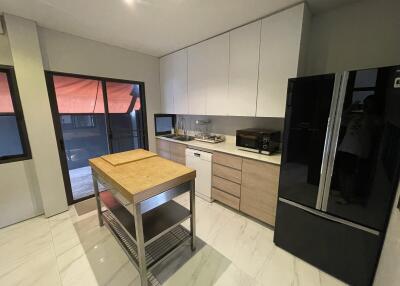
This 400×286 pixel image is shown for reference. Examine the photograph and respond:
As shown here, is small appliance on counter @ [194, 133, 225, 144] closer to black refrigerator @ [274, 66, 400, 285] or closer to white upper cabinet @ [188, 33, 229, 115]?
white upper cabinet @ [188, 33, 229, 115]

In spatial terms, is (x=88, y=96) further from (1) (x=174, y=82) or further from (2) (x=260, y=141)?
(2) (x=260, y=141)

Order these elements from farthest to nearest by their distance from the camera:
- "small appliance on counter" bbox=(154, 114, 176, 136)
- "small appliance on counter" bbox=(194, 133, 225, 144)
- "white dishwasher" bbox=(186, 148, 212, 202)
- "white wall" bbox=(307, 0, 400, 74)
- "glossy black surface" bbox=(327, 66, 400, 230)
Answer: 1. "small appliance on counter" bbox=(154, 114, 176, 136)
2. "small appliance on counter" bbox=(194, 133, 225, 144)
3. "white dishwasher" bbox=(186, 148, 212, 202)
4. "white wall" bbox=(307, 0, 400, 74)
5. "glossy black surface" bbox=(327, 66, 400, 230)

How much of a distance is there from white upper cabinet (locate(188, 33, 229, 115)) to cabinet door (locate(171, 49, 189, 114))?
0.42 ft

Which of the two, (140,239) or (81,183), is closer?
(140,239)

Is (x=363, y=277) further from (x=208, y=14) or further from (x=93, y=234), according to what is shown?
(x=208, y=14)

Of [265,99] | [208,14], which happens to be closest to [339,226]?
[265,99]

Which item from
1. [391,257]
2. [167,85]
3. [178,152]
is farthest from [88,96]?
[391,257]

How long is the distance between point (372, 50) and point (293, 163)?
4.73ft

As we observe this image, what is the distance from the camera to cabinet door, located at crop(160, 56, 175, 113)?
130 inches

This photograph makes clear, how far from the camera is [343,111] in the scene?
1.27 m

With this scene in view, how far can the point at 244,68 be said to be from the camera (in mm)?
2215

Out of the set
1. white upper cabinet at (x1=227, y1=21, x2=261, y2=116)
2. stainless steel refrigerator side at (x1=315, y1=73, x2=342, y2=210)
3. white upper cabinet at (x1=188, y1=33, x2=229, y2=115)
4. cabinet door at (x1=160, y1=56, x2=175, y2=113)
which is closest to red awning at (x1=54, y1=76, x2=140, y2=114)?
cabinet door at (x1=160, y1=56, x2=175, y2=113)

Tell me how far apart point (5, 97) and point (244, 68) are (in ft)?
9.82

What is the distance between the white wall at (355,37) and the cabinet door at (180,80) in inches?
74.0
